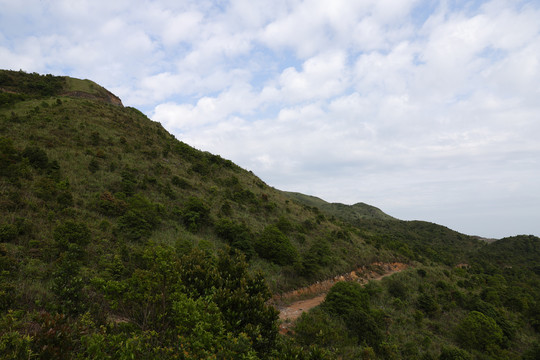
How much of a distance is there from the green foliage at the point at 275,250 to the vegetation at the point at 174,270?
0.32 feet

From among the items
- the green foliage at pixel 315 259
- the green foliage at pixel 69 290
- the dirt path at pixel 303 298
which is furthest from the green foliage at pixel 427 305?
the green foliage at pixel 69 290

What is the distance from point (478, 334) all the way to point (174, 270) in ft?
79.5

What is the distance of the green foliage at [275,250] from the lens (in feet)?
68.5

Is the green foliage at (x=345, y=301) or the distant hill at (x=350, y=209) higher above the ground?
the distant hill at (x=350, y=209)

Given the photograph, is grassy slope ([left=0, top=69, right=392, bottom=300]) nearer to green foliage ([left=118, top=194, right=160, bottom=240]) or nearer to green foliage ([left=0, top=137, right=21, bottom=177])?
green foliage ([left=118, top=194, right=160, bottom=240])

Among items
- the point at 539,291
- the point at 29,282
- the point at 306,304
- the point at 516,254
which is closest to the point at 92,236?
the point at 29,282

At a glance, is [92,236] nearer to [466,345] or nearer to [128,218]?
[128,218]

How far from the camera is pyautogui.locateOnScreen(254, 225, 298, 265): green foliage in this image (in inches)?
822

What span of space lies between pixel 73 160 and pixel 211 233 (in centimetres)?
1548

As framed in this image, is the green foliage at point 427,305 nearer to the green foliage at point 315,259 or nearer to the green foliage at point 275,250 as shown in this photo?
the green foliage at point 315,259

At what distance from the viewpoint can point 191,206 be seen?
22.6 m

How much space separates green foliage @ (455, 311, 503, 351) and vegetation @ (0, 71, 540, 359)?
0.33 ft

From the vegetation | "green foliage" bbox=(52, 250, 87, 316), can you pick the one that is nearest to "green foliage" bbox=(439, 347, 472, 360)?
the vegetation

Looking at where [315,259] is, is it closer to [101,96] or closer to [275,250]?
[275,250]
